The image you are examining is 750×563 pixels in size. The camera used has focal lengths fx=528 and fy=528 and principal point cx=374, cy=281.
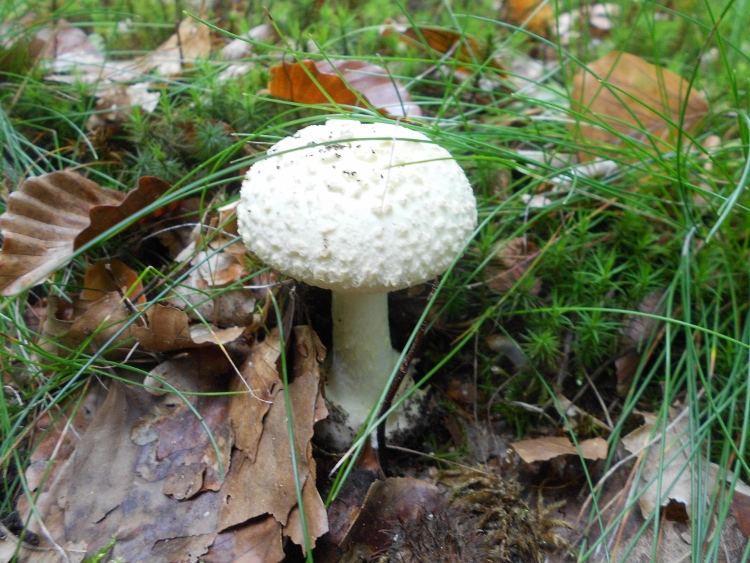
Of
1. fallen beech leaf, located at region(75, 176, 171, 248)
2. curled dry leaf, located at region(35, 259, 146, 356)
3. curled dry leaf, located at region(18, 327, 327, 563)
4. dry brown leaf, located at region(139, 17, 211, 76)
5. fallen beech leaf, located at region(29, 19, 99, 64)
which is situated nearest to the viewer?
curled dry leaf, located at region(18, 327, 327, 563)

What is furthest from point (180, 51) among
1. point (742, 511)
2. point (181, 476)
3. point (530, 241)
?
point (742, 511)

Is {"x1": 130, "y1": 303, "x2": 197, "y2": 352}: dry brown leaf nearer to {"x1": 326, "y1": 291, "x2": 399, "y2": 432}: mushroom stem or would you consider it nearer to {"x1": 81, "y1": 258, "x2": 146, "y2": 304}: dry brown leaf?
{"x1": 81, "y1": 258, "x2": 146, "y2": 304}: dry brown leaf

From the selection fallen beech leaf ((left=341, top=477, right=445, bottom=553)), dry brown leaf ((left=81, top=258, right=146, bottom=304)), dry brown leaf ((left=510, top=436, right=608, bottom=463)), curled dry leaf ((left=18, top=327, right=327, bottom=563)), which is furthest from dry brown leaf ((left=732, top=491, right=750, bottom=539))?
dry brown leaf ((left=81, top=258, right=146, bottom=304))

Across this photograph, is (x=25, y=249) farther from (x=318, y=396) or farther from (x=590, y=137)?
(x=590, y=137)

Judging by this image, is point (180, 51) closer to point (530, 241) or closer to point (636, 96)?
point (530, 241)

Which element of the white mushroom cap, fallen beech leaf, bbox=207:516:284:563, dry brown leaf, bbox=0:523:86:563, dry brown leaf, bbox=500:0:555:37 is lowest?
dry brown leaf, bbox=0:523:86:563

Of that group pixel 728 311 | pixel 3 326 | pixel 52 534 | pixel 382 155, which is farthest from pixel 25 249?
pixel 728 311
